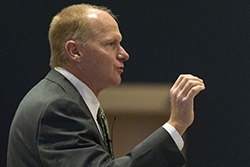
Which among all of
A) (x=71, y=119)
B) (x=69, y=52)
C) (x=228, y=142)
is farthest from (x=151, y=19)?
(x=71, y=119)

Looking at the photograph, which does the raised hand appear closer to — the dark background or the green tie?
the green tie

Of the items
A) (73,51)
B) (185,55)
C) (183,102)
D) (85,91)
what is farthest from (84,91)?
(185,55)

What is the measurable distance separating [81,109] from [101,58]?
0.57 feet

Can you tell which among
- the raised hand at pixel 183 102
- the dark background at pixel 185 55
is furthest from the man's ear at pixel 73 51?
the dark background at pixel 185 55

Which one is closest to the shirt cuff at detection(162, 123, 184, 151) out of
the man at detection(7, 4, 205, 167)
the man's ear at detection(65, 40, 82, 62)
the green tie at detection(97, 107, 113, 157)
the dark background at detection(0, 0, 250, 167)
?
the man at detection(7, 4, 205, 167)

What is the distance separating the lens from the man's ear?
4.83 feet

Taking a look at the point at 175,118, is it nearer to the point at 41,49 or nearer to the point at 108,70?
the point at 108,70

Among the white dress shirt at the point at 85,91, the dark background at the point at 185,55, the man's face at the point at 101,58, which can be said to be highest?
the man's face at the point at 101,58

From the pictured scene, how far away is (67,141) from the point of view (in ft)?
4.21

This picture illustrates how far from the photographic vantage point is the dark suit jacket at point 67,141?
4.18 ft

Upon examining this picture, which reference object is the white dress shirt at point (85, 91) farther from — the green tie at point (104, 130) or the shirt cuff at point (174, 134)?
the shirt cuff at point (174, 134)

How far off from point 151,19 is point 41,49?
624 mm

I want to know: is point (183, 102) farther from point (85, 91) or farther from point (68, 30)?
point (68, 30)

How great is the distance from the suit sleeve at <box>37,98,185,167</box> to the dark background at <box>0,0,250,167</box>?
5.16 feet
